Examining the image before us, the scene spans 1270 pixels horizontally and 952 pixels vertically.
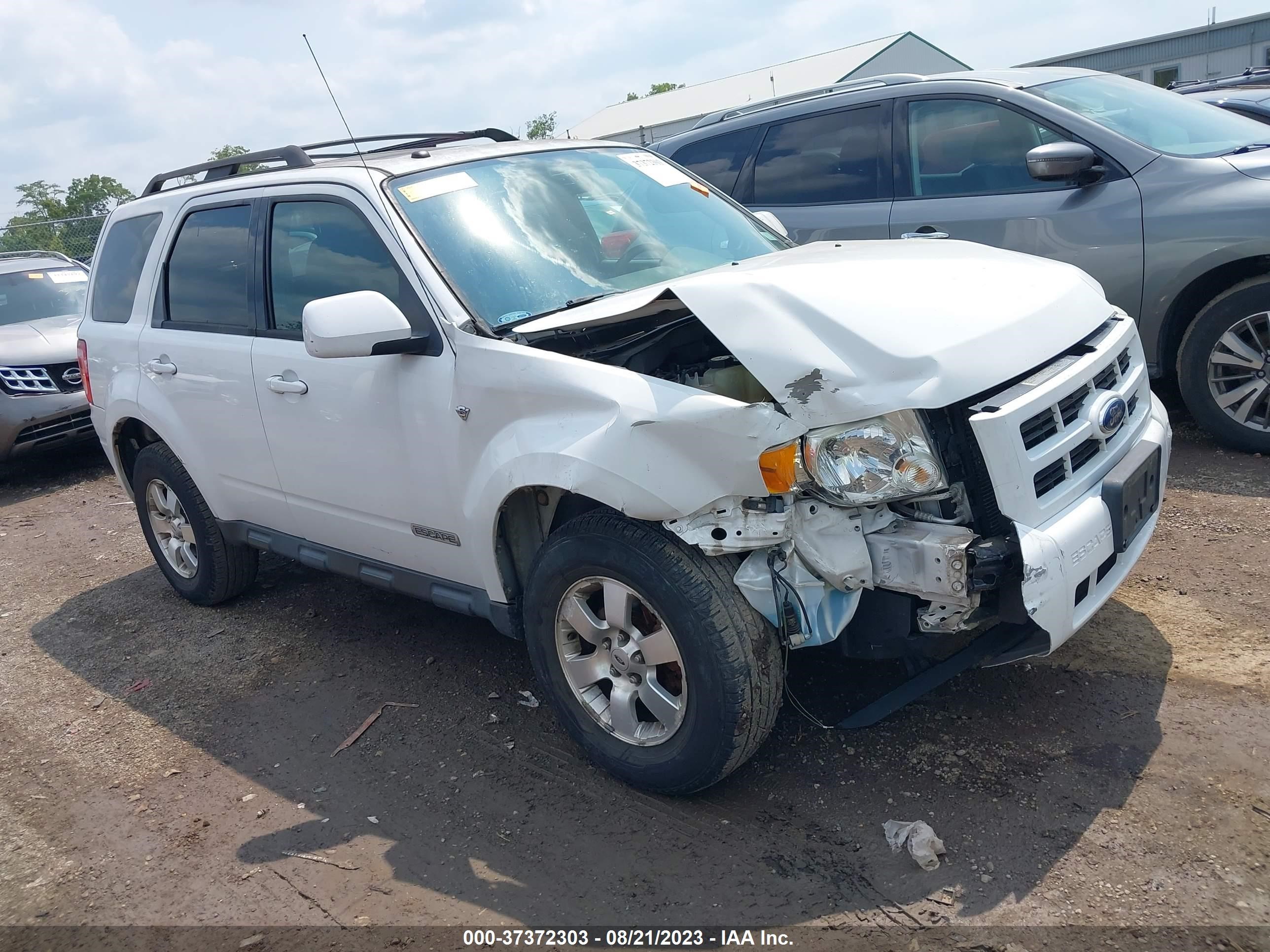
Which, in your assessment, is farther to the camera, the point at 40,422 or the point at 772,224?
the point at 40,422

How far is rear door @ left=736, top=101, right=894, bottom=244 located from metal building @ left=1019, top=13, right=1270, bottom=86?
28.9m

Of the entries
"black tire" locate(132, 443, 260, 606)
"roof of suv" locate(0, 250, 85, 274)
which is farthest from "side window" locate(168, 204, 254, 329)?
"roof of suv" locate(0, 250, 85, 274)

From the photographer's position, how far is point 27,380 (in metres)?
8.73

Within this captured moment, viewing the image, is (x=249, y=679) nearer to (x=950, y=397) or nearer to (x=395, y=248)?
(x=395, y=248)

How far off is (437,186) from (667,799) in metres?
2.31

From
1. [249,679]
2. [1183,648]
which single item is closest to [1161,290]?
[1183,648]

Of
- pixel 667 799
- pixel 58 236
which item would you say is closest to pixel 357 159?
pixel 667 799

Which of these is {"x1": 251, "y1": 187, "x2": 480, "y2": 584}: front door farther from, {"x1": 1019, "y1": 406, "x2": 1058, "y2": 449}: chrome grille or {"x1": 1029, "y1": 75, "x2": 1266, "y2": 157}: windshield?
{"x1": 1029, "y1": 75, "x2": 1266, "y2": 157}: windshield

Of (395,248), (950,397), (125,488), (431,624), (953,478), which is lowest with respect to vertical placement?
(431,624)

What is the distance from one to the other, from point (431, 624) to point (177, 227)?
2.24 metres

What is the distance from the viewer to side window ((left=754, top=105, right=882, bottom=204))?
624 cm

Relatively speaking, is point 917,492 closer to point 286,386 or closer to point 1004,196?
point 286,386

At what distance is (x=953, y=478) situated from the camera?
9.09 feet

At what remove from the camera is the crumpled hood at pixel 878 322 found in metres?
2.68
